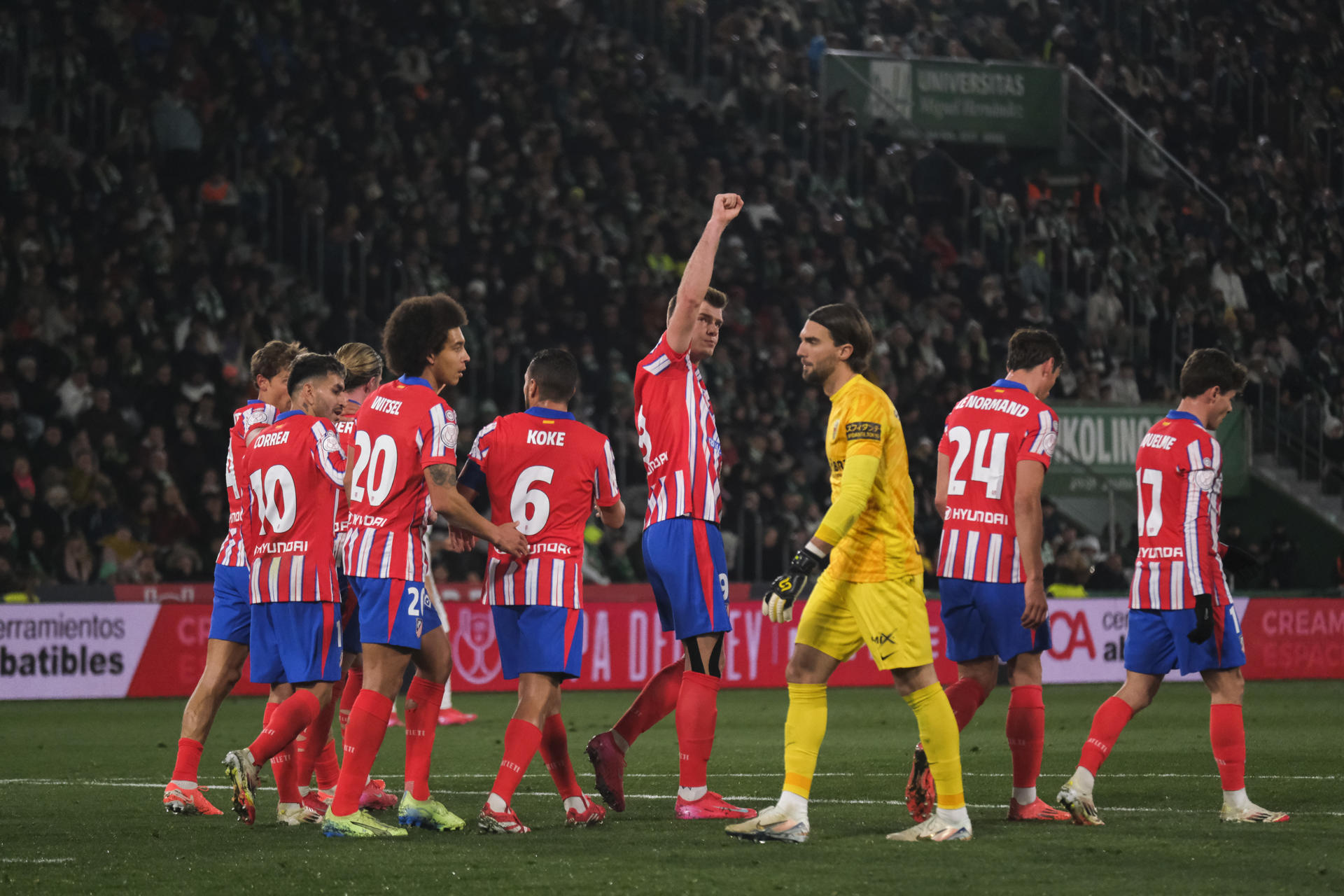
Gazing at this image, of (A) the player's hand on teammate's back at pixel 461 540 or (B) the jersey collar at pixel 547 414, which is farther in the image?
(B) the jersey collar at pixel 547 414

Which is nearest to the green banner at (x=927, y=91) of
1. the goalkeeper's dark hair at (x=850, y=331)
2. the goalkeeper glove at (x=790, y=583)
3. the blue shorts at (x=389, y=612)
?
the goalkeeper's dark hair at (x=850, y=331)

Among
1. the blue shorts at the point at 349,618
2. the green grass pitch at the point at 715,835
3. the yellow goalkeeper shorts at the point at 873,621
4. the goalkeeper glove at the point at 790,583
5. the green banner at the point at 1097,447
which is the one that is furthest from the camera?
the green banner at the point at 1097,447

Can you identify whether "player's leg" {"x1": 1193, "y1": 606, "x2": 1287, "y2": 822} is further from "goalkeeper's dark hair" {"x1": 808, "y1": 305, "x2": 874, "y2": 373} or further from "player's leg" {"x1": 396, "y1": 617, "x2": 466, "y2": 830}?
"player's leg" {"x1": 396, "y1": 617, "x2": 466, "y2": 830}

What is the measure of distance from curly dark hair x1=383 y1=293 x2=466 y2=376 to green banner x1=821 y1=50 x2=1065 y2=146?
847 inches

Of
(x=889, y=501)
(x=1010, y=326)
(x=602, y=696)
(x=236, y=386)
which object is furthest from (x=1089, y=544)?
(x=889, y=501)

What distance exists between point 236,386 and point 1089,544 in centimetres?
1130

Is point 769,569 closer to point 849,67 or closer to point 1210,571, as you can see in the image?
point 849,67

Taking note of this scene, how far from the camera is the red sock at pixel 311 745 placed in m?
8.55


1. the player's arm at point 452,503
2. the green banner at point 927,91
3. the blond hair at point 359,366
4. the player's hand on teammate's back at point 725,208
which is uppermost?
the green banner at point 927,91

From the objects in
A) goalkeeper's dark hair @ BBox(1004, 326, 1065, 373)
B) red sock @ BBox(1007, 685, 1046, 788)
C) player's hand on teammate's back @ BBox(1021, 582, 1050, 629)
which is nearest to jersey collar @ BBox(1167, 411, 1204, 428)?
goalkeeper's dark hair @ BBox(1004, 326, 1065, 373)

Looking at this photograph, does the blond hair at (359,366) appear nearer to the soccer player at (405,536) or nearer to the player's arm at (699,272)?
the soccer player at (405,536)

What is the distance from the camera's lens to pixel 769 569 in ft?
70.2

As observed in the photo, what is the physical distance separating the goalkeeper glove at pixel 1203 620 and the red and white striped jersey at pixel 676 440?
7.71 feet

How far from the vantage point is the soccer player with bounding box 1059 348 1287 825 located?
8.24 metres
